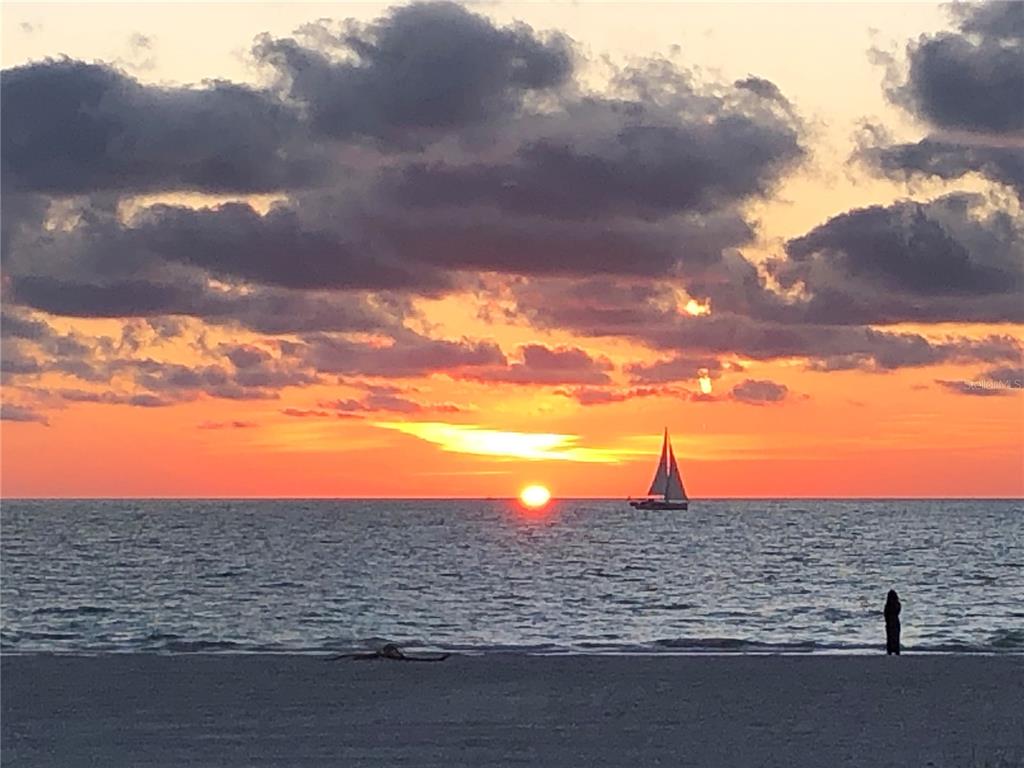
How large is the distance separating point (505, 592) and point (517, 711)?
45.2 m

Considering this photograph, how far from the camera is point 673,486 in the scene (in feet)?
559

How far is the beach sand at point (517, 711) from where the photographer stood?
64.7 feet

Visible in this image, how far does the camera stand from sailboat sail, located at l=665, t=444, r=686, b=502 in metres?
167

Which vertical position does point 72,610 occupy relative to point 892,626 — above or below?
below

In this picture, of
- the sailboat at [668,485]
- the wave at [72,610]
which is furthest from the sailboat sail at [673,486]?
the wave at [72,610]

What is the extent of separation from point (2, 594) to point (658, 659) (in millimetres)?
46248

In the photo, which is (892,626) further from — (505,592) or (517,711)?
(505,592)

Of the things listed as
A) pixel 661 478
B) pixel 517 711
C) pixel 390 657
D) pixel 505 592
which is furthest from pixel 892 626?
pixel 661 478

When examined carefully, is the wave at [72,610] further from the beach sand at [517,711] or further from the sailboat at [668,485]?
the sailboat at [668,485]

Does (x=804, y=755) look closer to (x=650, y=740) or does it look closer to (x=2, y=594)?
(x=650, y=740)

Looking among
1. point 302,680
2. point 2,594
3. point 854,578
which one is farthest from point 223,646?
point 854,578

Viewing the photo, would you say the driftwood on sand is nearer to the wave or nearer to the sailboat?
the wave

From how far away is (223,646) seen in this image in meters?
42.8

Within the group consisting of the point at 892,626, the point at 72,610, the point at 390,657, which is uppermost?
the point at 892,626
